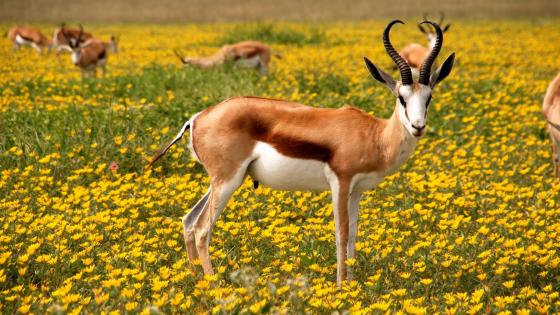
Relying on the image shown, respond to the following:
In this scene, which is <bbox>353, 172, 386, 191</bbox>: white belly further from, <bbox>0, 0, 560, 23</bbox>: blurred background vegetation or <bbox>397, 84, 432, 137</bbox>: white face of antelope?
<bbox>0, 0, 560, 23</bbox>: blurred background vegetation

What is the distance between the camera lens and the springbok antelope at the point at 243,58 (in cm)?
1480

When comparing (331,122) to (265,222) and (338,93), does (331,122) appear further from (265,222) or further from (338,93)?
(338,93)

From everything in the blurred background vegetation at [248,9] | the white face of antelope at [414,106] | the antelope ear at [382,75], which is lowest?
the blurred background vegetation at [248,9]

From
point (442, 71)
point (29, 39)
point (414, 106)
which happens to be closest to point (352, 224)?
point (414, 106)

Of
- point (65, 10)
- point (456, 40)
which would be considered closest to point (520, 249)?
point (456, 40)

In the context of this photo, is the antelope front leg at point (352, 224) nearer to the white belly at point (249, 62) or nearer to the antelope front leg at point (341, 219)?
the antelope front leg at point (341, 219)

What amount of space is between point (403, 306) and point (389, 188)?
3.02m

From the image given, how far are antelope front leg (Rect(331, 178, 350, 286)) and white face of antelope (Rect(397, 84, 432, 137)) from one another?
65 centimetres

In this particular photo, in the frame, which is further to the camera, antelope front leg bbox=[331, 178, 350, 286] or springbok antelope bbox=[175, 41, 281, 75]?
springbok antelope bbox=[175, 41, 281, 75]

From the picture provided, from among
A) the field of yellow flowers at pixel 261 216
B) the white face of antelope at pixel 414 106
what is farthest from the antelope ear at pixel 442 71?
the field of yellow flowers at pixel 261 216

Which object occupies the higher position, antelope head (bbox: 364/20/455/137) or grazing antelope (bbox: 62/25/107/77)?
antelope head (bbox: 364/20/455/137)

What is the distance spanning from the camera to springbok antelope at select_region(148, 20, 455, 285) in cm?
518

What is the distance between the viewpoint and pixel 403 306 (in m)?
4.50

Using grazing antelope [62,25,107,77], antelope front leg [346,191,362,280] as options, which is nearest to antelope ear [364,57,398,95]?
antelope front leg [346,191,362,280]
